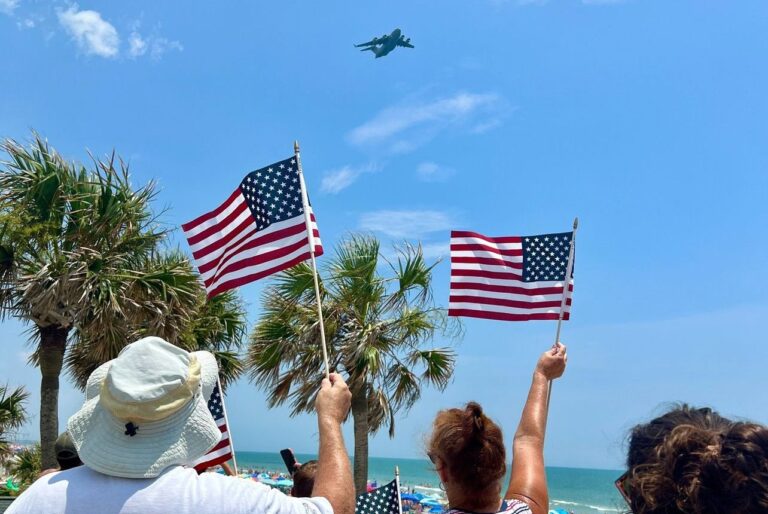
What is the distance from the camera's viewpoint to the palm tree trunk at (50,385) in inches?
441

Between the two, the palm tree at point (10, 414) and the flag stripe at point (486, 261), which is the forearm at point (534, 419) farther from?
the palm tree at point (10, 414)

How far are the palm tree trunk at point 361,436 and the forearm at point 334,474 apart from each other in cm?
Answer: 1047

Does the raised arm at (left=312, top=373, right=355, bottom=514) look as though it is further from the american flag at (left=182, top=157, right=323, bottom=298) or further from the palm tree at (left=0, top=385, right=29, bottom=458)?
the palm tree at (left=0, top=385, right=29, bottom=458)

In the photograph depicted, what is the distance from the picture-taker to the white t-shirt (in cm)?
176

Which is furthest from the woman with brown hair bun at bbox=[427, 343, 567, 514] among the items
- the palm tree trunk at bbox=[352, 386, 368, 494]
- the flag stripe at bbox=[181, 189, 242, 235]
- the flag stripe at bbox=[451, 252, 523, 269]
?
the palm tree trunk at bbox=[352, 386, 368, 494]

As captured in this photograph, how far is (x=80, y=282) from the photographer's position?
37.9 ft

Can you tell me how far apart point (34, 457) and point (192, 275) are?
810 inches

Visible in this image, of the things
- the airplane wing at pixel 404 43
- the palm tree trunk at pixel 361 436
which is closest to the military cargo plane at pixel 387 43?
the airplane wing at pixel 404 43

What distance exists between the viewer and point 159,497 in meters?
1.78

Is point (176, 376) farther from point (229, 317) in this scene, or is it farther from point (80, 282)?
point (229, 317)

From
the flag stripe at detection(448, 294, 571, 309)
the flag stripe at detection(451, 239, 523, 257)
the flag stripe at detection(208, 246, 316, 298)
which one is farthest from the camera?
the flag stripe at detection(451, 239, 523, 257)

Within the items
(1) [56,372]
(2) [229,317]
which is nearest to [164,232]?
(1) [56,372]

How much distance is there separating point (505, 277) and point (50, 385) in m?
8.31

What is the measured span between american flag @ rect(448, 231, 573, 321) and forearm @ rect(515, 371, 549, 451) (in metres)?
3.95
